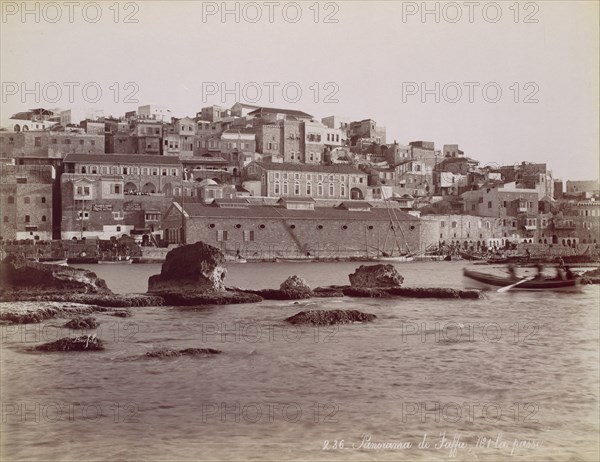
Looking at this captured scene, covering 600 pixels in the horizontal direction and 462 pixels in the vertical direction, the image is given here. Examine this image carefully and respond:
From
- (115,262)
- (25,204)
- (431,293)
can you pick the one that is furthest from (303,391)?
(25,204)

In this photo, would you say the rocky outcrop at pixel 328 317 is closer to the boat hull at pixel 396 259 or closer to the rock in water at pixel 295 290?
the rock in water at pixel 295 290

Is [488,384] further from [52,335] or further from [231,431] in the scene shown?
[52,335]

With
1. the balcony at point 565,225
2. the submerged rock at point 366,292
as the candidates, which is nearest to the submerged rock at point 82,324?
the submerged rock at point 366,292

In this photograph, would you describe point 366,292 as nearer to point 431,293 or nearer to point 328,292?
point 328,292

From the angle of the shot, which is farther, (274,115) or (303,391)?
(274,115)

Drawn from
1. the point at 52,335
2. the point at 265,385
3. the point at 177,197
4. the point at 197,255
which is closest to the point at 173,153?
the point at 177,197

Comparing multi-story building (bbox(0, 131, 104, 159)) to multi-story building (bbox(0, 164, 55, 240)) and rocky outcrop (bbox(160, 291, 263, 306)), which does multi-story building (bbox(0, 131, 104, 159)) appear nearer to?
multi-story building (bbox(0, 164, 55, 240))
